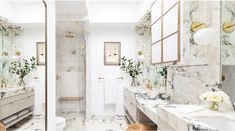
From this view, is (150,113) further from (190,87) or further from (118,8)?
(118,8)

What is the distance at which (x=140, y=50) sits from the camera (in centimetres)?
496

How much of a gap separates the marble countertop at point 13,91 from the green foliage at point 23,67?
0.11 metres

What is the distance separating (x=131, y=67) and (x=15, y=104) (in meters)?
3.50

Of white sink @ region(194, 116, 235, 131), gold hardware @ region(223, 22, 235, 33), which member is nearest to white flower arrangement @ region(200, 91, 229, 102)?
white sink @ region(194, 116, 235, 131)

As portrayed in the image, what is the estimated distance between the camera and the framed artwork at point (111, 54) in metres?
5.03

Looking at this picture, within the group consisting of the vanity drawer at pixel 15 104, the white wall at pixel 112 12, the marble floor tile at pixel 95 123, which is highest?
the white wall at pixel 112 12

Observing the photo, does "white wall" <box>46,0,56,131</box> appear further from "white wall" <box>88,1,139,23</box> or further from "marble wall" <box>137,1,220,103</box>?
"white wall" <box>88,1,139,23</box>

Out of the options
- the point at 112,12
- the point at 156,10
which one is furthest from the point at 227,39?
the point at 112,12

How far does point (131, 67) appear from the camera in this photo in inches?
196

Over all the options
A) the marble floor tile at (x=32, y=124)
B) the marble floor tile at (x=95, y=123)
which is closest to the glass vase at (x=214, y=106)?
the marble floor tile at (x=32, y=124)

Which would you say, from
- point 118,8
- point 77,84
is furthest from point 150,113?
point 77,84

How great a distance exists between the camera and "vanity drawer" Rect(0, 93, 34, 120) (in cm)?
132

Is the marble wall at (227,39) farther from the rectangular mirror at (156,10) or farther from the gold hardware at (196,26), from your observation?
the rectangular mirror at (156,10)

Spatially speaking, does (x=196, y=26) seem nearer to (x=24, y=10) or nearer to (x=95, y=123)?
(x=24, y=10)
